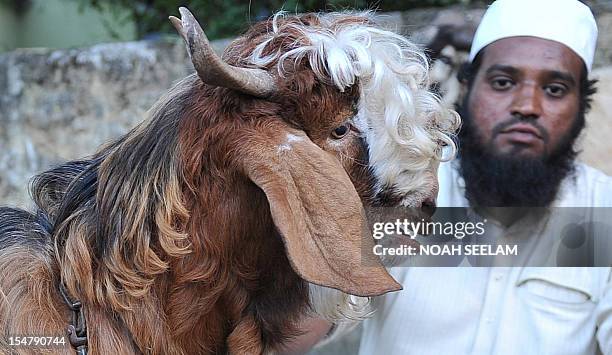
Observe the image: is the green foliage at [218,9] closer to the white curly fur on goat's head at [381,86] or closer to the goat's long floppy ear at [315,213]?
the white curly fur on goat's head at [381,86]

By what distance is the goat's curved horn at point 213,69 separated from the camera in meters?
1.68

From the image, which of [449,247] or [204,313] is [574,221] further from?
[204,313]

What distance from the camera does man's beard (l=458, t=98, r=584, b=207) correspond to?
3059mm

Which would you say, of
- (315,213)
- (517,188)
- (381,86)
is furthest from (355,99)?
(517,188)

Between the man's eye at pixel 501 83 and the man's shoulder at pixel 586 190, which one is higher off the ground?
the man's eye at pixel 501 83

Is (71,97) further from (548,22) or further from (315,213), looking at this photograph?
(315,213)

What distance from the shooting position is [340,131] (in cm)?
192

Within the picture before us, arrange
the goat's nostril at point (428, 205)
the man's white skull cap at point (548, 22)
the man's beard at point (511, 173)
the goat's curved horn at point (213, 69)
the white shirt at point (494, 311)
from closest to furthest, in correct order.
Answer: the goat's curved horn at point (213, 69) < the goat's nostril at point (428, 205) < the white shirt at point (494, 311) < the man's white skull cap at point (548, 22) < the man's beard at point (511, 173)

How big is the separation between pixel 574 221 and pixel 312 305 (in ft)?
4.13

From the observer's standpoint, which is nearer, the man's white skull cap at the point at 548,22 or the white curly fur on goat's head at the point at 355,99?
the white curly fur on goat's head at the point at 355,99

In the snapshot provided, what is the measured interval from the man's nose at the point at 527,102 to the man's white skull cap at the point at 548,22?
0.62 ft

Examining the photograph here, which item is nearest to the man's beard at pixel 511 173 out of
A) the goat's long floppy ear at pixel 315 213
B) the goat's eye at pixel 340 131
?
the goat's eye at pixel 340 131

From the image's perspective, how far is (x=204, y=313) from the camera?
6.50 feet

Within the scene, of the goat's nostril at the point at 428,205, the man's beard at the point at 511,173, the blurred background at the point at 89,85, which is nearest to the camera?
the goat's nostril at the point at 428,205
